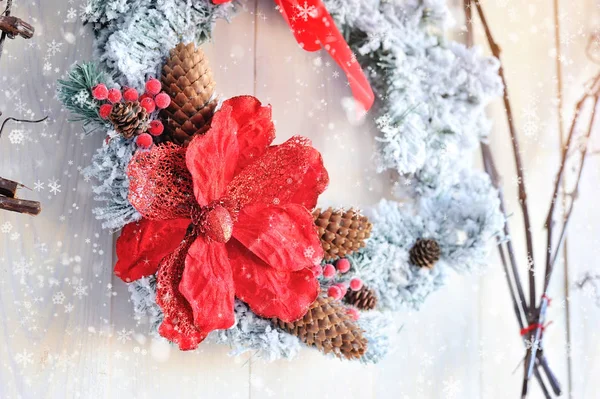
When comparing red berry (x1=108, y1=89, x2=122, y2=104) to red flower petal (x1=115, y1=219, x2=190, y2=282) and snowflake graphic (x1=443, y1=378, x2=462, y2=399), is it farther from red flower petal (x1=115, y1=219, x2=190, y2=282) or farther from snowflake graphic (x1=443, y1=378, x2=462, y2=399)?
snowflake graphic (x1=443, y1=378, x2=462, y2=399)

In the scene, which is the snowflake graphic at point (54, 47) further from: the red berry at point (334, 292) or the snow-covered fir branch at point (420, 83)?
the red berry at point (334, 292)

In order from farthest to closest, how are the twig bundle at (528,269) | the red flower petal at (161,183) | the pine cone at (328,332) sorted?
the twig bundle at (528,269) < the pine cone at (328,332) < the red flower petal at (161,183)

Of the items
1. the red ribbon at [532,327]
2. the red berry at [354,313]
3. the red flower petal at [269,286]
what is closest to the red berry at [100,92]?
the red flower petal at [269,286]

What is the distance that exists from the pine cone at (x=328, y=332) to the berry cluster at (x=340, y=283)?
41mm

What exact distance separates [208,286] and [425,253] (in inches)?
14.7

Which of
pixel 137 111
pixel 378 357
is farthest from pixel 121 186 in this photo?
pixel 378 357

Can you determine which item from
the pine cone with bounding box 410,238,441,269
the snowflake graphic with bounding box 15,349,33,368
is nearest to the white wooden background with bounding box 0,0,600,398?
the snowflake graphic with bounding box 15,349,33,368

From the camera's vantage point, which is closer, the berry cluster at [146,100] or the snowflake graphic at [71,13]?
the berry cluster at [146,100]

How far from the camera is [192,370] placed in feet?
2.77

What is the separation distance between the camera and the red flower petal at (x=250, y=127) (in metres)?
0.72

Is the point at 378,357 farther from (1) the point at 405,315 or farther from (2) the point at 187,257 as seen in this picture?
(2) the point at 187,257

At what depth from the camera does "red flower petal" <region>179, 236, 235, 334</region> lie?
0.68 meters

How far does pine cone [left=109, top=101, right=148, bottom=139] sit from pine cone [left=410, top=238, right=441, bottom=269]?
47 centimetres

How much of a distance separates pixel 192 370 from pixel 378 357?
0.93 feet
